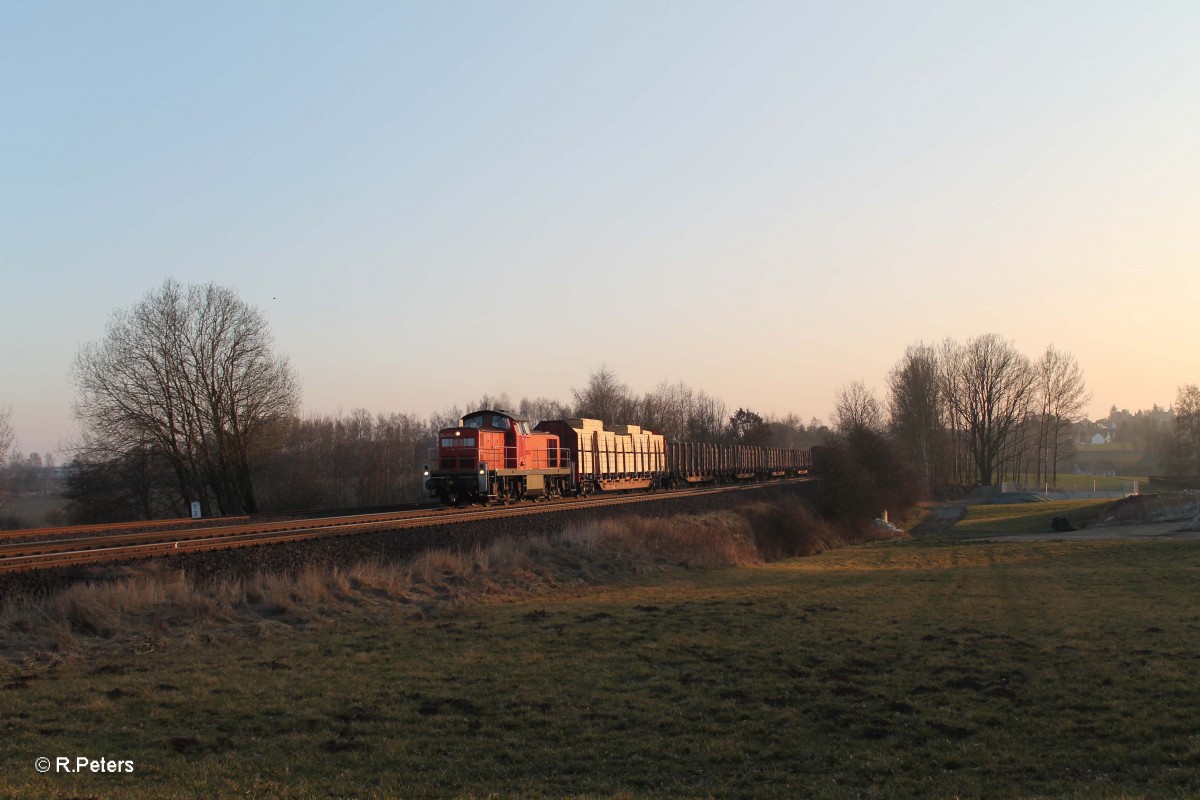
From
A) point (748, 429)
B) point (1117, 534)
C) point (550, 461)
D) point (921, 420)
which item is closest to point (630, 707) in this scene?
point (550, 461)

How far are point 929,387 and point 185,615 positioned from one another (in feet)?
292

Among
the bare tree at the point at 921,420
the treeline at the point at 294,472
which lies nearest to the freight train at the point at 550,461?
the treeline at the point at 294,472

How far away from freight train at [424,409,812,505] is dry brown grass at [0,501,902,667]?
795 cm

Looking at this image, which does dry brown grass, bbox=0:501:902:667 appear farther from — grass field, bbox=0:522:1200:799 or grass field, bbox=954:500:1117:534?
grass field, bbox=954:500:1117:534

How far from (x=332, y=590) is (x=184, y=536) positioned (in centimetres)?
929

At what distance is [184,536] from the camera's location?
73.1 feet

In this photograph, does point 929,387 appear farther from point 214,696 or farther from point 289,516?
point 214,696

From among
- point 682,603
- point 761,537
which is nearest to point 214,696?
point 682,603

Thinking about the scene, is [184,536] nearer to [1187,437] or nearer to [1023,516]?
[1023,516]

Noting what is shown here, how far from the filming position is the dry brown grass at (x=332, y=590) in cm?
1204

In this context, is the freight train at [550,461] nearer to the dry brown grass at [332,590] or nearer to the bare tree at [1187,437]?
the dry brown grass at [332,590]

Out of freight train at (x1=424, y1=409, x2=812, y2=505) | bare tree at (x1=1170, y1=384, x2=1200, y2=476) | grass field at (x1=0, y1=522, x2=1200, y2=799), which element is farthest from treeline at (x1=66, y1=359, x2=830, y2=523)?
bare tree at (x1=1170, y1=384, x2=1200, y2=476)

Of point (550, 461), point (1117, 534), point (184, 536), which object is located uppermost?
point (550, 461)

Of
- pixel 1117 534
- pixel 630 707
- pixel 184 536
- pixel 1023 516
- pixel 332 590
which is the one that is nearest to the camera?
pixel 630 707
